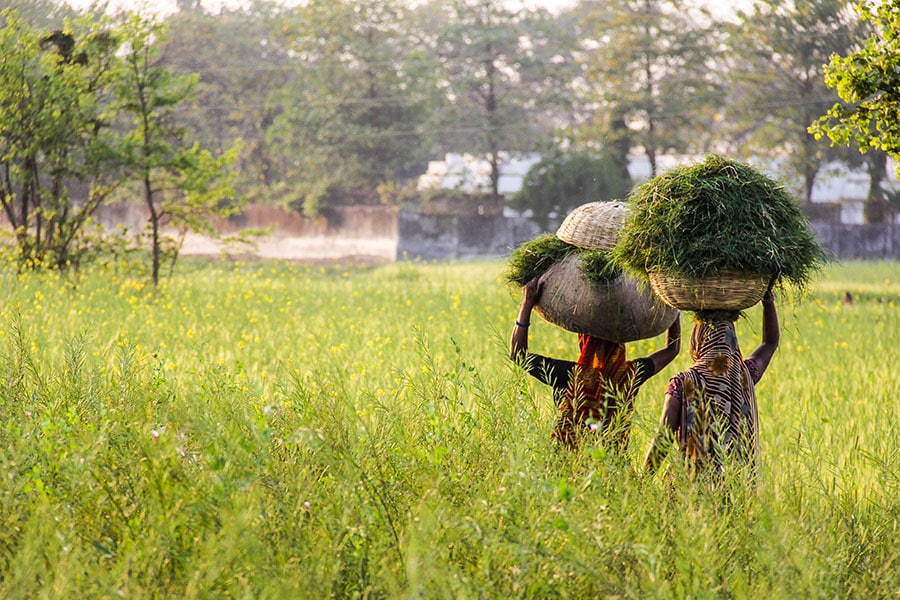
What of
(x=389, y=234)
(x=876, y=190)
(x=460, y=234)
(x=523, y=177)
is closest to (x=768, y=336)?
(x=389, y=234)

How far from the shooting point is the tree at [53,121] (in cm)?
1186

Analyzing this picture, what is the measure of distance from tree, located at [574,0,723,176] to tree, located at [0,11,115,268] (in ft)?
60.2

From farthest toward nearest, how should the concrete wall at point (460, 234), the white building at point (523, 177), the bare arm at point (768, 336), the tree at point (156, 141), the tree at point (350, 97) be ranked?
1. the white building at point (523, 177)
2. the tree at point (350, 97)
3. the concrete wall at point (460, 234)
4. the tree at point (156, 141)
5. the bare arm at point (768, 336)

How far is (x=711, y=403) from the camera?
3559 millimetres

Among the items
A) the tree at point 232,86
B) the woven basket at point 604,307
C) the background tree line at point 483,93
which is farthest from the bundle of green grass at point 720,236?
the tree at point 232,86

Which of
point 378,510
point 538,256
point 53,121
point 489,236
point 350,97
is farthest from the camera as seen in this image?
point 350,97

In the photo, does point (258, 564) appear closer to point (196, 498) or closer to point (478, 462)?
point (196, 498)

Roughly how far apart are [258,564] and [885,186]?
32.1m

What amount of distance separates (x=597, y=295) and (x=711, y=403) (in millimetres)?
748

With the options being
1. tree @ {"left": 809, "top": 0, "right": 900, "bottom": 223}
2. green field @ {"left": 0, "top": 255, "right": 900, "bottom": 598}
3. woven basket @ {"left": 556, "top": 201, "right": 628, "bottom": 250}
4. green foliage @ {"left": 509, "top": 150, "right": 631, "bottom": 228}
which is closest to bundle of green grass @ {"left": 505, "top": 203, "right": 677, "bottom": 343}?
woven basket @ {"left": 556, "top": 201, "right": 628, "bottom": 250}

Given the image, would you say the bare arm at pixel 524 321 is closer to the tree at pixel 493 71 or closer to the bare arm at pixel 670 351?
the bare arm at pixel 670 351

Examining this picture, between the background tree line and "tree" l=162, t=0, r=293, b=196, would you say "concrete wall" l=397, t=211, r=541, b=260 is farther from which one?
"tree" l=162, t=0, r=293, b=196

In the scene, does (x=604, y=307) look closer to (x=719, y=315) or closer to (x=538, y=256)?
(x=538, y=256)

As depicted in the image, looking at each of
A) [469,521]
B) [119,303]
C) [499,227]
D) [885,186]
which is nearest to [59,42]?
[119,303]
